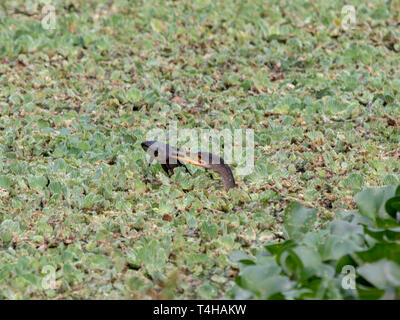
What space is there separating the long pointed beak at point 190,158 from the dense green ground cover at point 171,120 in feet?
0.41

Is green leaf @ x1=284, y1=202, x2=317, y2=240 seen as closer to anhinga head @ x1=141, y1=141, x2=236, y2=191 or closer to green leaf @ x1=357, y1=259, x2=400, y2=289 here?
green leaf @ x1=357, y1=259, x2=400, y2=289

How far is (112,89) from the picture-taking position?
21.1 ft

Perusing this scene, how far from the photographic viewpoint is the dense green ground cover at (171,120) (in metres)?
4.16

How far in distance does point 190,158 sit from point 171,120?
1.01 meters

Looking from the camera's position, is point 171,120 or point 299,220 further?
point 171,120

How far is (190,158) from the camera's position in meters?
5.02

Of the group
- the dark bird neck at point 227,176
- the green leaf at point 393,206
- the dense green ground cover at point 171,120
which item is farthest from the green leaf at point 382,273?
the dark bird neck at point 227,176

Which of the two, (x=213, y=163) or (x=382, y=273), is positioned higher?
(x=213, y=163)

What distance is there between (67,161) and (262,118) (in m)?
1.58

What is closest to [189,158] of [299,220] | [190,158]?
[190,158]

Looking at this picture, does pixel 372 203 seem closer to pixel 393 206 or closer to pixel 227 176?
pixel 393 206
